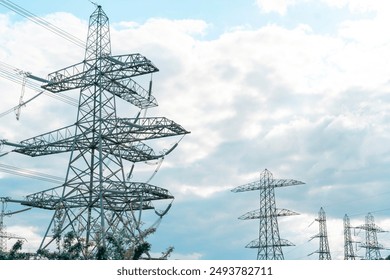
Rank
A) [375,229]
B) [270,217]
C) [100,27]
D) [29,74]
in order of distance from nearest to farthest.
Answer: [29,74] < [100,27] < [270,217] < [375,229]

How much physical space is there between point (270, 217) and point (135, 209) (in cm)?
3980

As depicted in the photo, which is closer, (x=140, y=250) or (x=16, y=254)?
(x=140, y=250)

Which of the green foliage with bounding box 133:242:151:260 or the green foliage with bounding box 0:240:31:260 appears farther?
the green foliage with bounding box 0:240:31:260

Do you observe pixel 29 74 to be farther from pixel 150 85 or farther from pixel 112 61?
pixel 150 85

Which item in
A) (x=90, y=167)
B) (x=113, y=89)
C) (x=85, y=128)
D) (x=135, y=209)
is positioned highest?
(x=113, y=89)

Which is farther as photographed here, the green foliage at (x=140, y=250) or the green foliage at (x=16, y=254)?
the green foliage at (x=16, y=254)

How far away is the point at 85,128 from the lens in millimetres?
56062

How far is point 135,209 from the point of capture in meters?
56.2

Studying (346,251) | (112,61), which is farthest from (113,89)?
(346,251)

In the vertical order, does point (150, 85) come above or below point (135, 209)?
above
